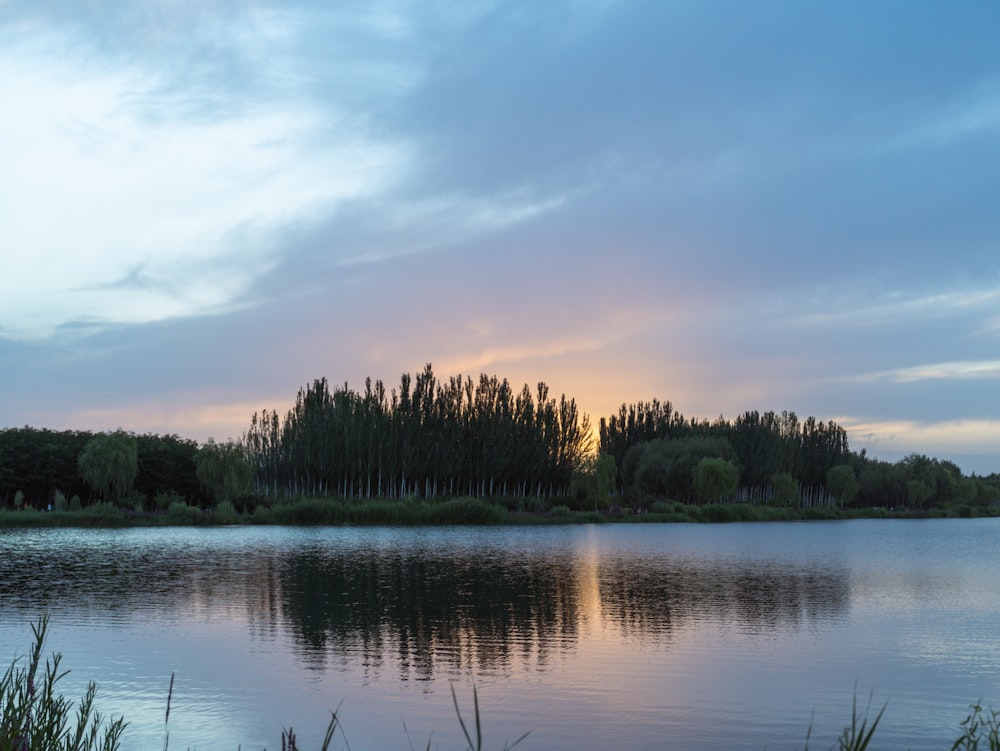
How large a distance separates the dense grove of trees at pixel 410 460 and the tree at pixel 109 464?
0.11 m

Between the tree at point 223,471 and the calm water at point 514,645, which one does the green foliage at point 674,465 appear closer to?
the tree at point 223,471

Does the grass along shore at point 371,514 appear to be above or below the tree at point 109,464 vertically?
below

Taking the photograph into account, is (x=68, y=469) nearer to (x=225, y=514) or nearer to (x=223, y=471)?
(x=223, y=471)

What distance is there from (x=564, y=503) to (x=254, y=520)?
33.6 metres

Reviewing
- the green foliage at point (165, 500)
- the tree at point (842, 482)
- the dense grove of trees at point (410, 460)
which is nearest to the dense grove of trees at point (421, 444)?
the dense grove of trees at point (410, 460)

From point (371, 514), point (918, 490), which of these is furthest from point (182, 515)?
point (918, 490)

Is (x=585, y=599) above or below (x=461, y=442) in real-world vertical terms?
below

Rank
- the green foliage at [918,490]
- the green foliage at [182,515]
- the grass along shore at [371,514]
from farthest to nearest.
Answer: the green foliage at [918,490]
the green foliage at [182,515]
the grass along shore at [371,514]

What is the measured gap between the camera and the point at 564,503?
3671 inches

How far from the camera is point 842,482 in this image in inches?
4921

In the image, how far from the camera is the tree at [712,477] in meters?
96.9

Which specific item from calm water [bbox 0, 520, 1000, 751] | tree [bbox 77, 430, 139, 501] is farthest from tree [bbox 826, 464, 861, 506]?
tree [bbox 77, 430, 139, 501]

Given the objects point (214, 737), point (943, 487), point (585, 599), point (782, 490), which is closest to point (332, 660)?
point (214, 737)

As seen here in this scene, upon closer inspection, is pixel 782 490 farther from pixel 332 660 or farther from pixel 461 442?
pixel 332 660
